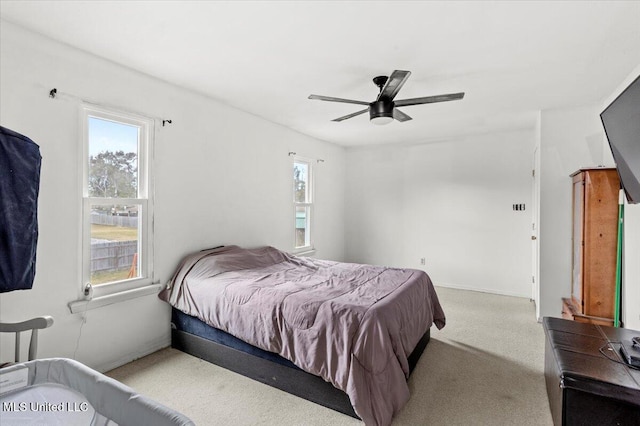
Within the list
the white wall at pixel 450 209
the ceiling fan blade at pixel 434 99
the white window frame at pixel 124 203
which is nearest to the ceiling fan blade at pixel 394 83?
the ceiling fan blade at pixel 434 99

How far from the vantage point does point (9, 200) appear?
1707mm

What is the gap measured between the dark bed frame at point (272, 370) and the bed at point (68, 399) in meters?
1.20

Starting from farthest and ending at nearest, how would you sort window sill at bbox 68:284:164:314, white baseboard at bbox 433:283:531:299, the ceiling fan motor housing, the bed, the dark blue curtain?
1. white baseboard at bbox 433:283:531:299
2. the ceiling fan motor housing
3. window sill at bbox 68:284:164:314
4. the dark blue curtain
5. the bed

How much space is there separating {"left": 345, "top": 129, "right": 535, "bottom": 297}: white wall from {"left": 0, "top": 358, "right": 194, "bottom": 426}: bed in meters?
4.97

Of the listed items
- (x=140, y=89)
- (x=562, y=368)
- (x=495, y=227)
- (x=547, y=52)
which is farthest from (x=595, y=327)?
(x=140, y=89)

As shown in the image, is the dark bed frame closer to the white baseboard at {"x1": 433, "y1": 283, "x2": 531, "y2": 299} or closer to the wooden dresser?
the wooden dresser

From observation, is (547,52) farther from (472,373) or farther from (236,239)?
(236,239)

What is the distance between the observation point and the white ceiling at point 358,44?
72.9 inches

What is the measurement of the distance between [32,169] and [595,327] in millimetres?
3598

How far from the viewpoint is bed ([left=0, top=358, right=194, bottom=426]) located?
3.77 feet

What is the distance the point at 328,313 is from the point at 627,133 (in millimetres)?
2104

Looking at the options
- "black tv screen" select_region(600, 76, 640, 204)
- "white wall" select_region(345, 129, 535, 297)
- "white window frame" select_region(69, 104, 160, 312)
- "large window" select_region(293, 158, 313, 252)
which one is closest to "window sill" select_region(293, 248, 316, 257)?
"large window" select_region(293, 158, 313, 252)

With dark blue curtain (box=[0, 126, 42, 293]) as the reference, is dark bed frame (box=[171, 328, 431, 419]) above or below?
below

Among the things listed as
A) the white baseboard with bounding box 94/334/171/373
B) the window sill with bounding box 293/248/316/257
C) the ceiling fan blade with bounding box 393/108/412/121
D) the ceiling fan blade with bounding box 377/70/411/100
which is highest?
the ceiling fan blade with bounding box 377/70/411/100
